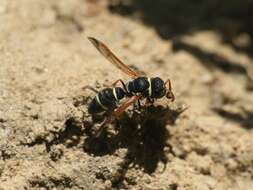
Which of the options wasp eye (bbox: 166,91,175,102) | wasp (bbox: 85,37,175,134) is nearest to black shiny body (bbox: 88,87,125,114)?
wasp (bbox: 85,37,175,134)

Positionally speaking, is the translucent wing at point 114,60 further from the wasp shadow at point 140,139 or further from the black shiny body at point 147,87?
the wasp shadow at point 140,139

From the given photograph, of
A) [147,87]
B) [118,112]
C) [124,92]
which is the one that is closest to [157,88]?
[147,87]

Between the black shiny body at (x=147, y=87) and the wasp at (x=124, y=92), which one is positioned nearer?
the wasp at (x=124, y=92)

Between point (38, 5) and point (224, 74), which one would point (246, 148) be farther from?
point (38, 5)

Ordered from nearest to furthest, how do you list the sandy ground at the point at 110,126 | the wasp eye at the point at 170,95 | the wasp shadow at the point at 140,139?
the sandy ground at the point at 110,126 → the wasp shadow at the point at 140,139 → the wasp eye at the point at 170,95

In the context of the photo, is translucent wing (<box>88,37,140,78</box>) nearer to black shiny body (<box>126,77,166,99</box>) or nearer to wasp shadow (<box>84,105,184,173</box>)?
black shiny body (<box>126,77,166,99</box>)

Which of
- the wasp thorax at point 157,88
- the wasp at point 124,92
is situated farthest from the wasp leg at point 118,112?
the wasp thorax at point 157,88

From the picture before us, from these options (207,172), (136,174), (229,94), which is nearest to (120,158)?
(136,174)
